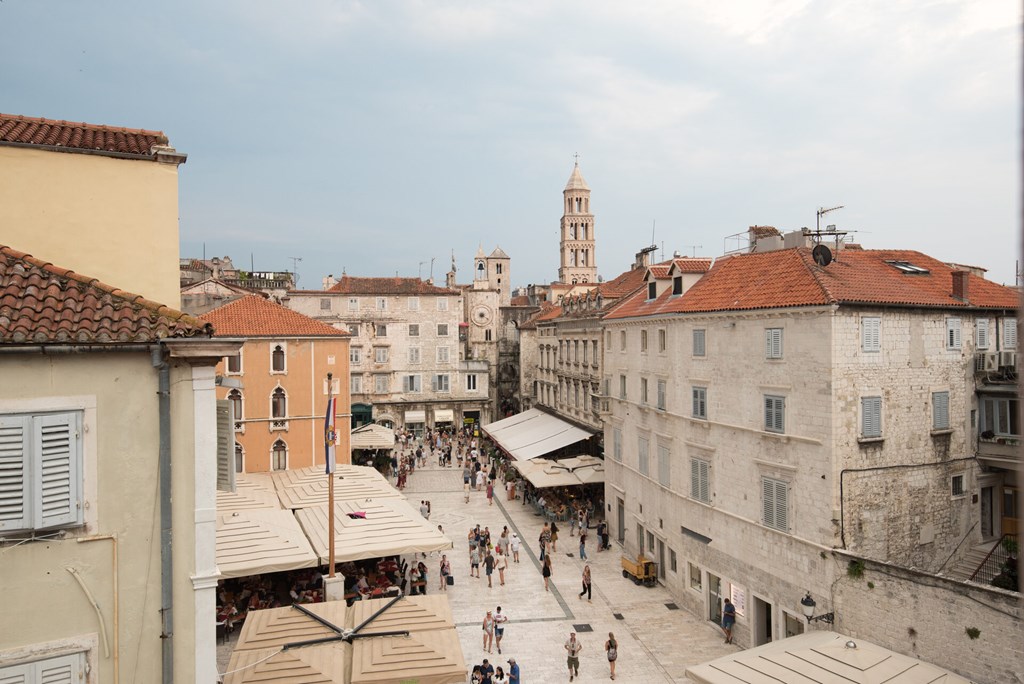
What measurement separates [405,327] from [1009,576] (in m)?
48.5

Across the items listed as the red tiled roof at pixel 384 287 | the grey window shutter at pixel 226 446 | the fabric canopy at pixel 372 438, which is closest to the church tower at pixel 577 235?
the red tiled roof at pixel 384 287

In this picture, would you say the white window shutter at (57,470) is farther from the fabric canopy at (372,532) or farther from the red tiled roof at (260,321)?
the red tiled roof at (260,321)

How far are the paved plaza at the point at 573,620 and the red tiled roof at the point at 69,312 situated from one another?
1292 centimetres

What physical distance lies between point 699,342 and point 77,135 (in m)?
18.4

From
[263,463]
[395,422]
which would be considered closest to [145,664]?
[263,463]

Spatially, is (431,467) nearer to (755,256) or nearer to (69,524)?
(755,256)

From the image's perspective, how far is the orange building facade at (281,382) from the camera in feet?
118

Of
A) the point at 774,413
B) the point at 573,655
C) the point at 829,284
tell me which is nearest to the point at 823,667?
the point at 573,655

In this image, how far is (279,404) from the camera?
36.8 m

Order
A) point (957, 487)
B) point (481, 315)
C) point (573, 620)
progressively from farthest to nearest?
point (481, 315) → point (573, 620) → point (957, 487)

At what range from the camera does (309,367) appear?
37469 millimetres

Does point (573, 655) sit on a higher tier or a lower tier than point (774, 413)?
lower

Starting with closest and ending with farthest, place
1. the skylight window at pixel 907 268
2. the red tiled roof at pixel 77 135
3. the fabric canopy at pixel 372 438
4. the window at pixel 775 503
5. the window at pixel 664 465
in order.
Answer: the red tiled roof at pixel 77 135 → the window at pixel 775 503 → the skylight window at pixel 907 268 → the window at pixel 664 465 → the fabric canopy at pixel 372 438

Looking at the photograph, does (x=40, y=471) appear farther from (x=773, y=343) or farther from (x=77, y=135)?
(x=773, y=343)
